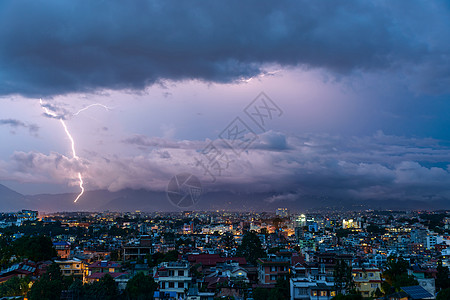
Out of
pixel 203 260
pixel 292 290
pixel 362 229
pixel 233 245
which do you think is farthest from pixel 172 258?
pixel 362 229

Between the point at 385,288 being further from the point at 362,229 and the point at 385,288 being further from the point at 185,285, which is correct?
the point at 362,229

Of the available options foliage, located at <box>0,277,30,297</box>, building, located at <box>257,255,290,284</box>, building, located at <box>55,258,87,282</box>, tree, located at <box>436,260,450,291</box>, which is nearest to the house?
building, located at <box>55,258,87,282</box>

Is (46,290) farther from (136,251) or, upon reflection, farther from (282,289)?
(136,251)

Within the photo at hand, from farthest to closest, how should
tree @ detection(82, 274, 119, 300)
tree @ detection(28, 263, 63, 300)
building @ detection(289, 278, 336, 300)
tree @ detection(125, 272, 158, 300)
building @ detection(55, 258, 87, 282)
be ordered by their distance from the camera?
building @ detection(55, 258, 87, 282), building @ detection(289, 278, 336, 300), tree @ detection(125, 272, 158, 300), tree @ detection(28, 263, 63, 300), tree @ detection(82, 274, 119, 300)

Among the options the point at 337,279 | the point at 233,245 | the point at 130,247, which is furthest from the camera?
the point at 233,245

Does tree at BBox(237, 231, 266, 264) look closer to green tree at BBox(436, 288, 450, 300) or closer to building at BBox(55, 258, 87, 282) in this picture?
building at BBox(55, 258, 87, 282)

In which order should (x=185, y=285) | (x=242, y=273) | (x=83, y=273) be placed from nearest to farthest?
1. (x=185, y=285)
2. (x=242, y=273)
3. (x=83, y=273)
